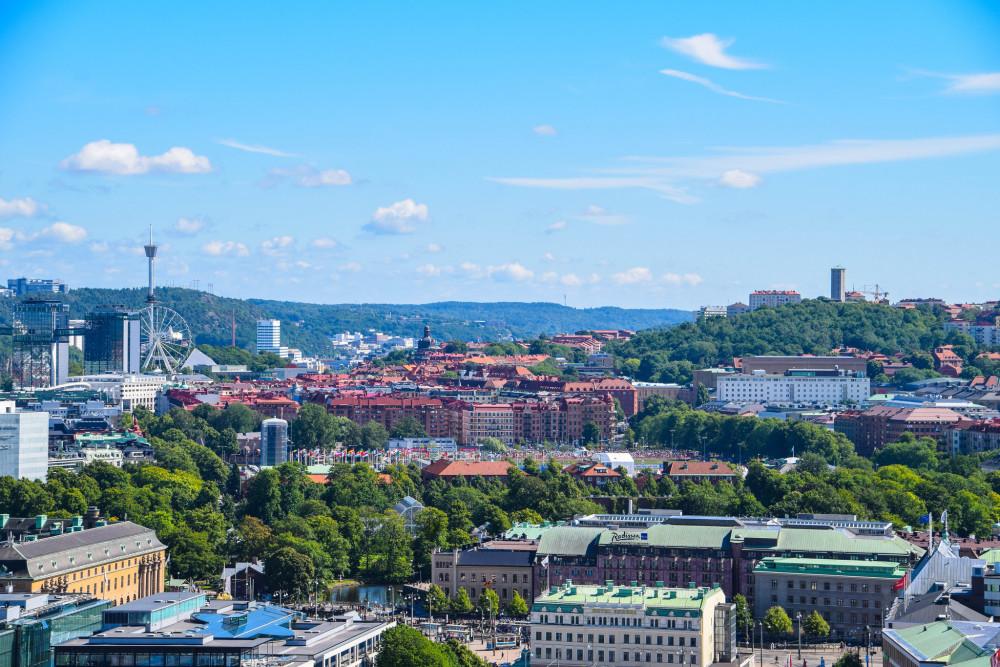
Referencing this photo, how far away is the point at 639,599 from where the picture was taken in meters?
47.2

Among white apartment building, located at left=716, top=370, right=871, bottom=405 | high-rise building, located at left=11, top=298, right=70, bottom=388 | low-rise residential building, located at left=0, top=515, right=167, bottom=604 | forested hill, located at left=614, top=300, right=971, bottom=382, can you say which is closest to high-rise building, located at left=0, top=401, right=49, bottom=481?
low-rise residential building, located at left=0, top=515, right=167, bottom=604

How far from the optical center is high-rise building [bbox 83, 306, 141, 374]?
153750 millimetres

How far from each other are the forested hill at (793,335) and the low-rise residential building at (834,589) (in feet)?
312

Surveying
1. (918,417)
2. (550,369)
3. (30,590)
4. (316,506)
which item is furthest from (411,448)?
(30,590)

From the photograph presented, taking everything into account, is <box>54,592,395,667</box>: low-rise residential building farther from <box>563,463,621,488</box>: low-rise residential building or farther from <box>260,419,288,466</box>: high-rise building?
<box>260,419,288,466</box>: high-rise building

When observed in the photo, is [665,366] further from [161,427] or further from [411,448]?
[161,427]

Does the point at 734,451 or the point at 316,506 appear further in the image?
the point at 734,451

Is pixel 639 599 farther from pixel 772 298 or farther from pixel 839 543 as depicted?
pixel 772 298

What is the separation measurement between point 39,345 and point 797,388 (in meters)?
56.8

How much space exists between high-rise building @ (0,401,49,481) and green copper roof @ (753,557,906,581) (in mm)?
38376

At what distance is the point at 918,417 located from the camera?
Result: 106 metres

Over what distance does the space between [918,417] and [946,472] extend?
19.3m

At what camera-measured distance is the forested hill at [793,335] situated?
15325cm

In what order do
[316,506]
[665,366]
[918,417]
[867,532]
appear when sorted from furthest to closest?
[665,366] → [918,417] → [316,506] → [867,532]
